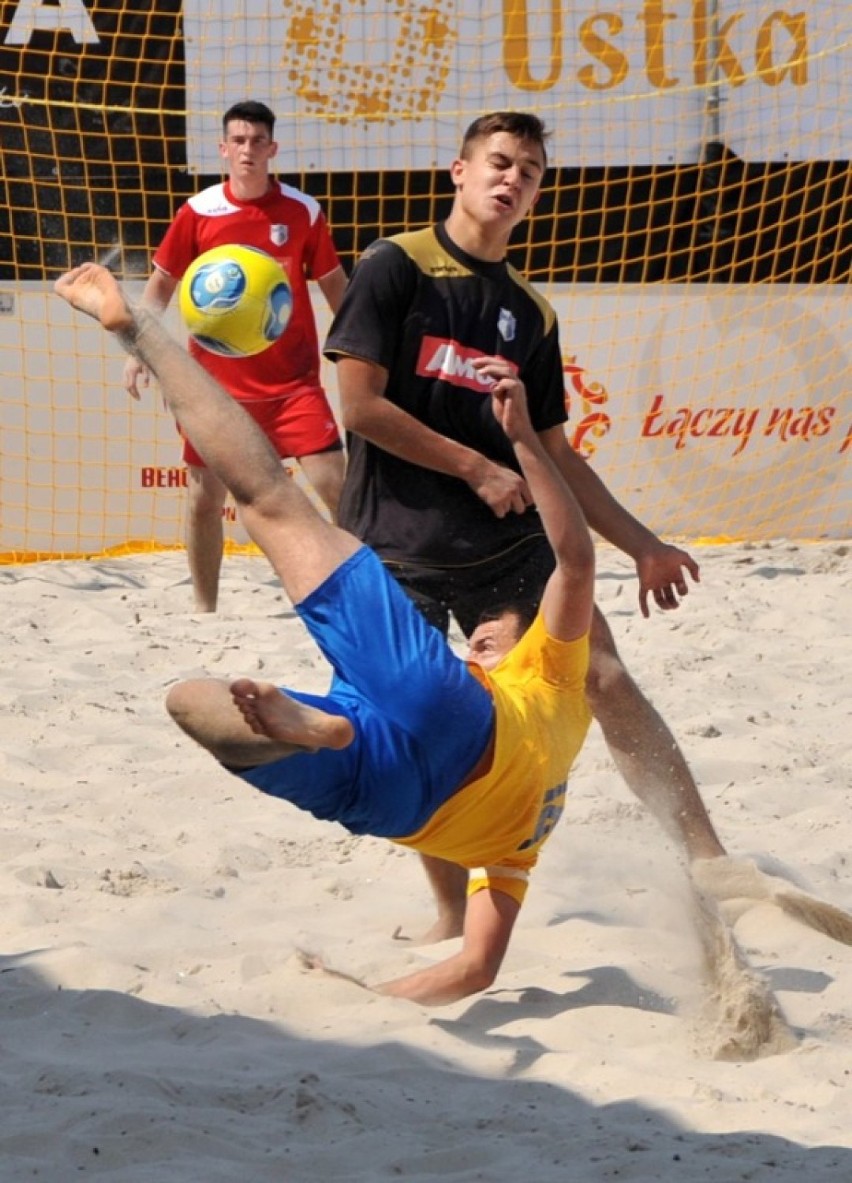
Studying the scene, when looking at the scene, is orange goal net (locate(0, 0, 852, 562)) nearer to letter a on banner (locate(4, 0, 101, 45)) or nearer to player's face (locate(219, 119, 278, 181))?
letter a on banner (locate(4, 0, 101, 45))

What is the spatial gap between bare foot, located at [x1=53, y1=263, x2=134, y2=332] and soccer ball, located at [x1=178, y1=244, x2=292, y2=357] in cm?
102

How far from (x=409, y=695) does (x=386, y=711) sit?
48 mm

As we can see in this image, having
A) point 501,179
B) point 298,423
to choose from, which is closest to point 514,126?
point 501,179

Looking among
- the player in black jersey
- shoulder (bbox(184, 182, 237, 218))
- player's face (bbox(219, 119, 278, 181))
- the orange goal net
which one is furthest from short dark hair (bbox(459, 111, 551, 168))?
the orange goal net

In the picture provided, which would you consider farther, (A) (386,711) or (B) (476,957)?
(B) (476,957)

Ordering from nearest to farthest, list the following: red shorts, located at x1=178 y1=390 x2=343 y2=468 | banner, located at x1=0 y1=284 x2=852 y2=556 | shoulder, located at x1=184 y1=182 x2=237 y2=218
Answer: red shorts, located at x1=178 y1=390 x2=343 y2=468
shoulder, located at x1=184 y1=182 x2=237 y2=218
banner, located at x1=0 y1=284 x2=852 y2=556

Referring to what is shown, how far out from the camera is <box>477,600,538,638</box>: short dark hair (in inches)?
147

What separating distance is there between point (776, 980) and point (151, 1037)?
1.23 meters

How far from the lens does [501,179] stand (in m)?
3.71

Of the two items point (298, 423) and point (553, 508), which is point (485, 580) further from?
point (298, 423)

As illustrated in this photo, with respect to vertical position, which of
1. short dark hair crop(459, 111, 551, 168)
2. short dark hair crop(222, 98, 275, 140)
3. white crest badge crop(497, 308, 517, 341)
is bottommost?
white crest badge crop(497, 308, 517, 341)

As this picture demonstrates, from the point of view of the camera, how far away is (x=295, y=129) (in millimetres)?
8461

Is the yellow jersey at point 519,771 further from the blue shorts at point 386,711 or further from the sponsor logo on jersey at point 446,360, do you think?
→ the sponsor logo on jersey at point 446,360

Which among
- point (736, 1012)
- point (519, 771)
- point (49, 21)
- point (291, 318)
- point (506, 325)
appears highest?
point (49, 21)
